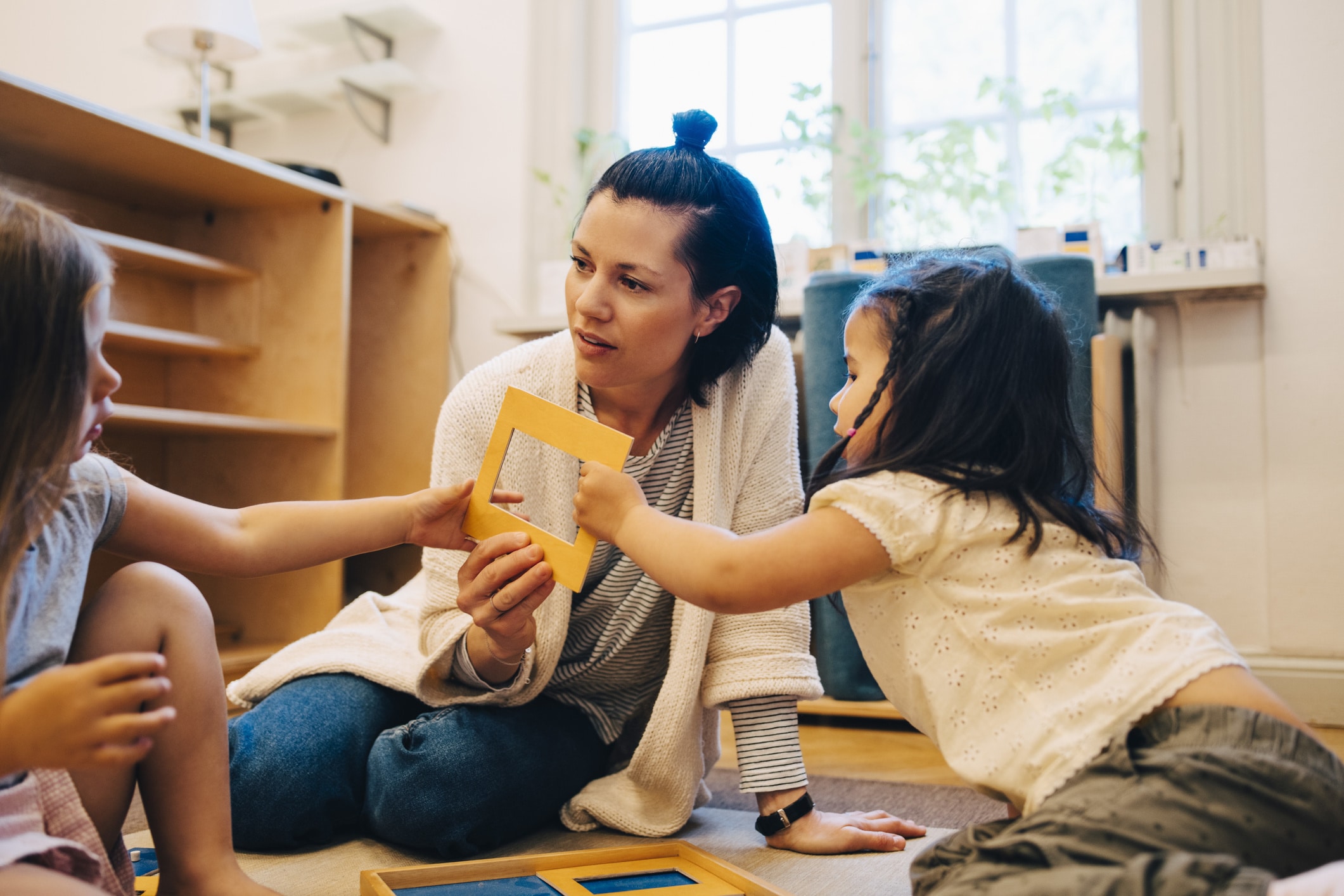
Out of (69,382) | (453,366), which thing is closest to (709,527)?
(69,382)

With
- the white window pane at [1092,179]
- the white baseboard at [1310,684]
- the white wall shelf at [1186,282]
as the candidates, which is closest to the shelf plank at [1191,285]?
the white wall shelf at [1186,282]

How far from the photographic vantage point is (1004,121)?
2244 mm

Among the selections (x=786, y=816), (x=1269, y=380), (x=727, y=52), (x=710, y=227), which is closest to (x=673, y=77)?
(x=727, y=52)

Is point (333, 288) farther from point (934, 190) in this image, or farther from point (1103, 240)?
point (1103, 240)

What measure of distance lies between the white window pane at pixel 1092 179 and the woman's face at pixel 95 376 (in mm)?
1829

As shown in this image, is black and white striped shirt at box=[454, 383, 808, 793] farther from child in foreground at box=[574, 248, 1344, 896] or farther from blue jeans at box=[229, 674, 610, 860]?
child in foreground at box=[574, 248, 1344, 896]

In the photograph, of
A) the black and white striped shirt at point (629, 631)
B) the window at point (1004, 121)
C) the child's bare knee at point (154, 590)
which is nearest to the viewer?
the child's bare knee at point (154, 590)

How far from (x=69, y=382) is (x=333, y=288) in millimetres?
1559

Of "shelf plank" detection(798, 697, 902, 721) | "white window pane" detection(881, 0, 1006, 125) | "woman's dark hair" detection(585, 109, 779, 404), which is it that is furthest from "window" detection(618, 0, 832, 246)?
"woman's dark hair" detection(585, 109, 779, 404)

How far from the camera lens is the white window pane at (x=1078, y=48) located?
215cm

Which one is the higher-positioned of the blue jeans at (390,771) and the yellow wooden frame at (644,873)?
the blue jeans at (390,771)

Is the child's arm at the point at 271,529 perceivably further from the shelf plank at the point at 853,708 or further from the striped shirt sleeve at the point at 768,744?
the shelf plank at the point at 853,708

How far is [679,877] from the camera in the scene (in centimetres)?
98

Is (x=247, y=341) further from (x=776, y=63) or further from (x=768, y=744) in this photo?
(x=768, y=744)
